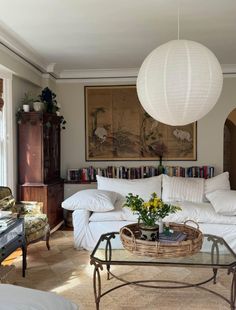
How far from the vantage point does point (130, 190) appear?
5008mm

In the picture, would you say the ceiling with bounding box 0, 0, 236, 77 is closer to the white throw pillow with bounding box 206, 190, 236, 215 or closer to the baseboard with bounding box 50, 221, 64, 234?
the white throw pillow with bounding box 206, 190, 236, 215

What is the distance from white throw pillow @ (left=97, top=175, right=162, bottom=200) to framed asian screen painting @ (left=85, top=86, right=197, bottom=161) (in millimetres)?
1501

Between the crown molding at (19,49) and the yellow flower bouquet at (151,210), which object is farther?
the crown molding at (19,49)

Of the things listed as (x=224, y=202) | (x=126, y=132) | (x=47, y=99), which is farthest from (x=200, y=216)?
(x=47, y=99)

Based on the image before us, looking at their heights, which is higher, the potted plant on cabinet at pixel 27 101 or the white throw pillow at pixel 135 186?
the potted plant on cabinet at pixel 27 101

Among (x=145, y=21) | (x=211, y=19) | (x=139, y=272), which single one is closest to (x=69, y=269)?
(x=139, y=272)

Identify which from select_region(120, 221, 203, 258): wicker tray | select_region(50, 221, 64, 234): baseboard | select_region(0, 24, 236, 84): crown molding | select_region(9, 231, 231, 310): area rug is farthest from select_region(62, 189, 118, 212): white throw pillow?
select_region(0, 24, 236, 84): crown molding

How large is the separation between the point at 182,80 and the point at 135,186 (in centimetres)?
259

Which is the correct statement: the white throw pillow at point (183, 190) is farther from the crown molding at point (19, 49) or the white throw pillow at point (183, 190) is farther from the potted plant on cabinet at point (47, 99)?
the crown molding at point (19, 49)

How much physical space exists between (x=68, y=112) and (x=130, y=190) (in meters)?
2.38

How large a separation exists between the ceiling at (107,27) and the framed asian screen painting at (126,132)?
100cm

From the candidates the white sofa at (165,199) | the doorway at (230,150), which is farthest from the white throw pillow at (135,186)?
the doorway at (230,150)

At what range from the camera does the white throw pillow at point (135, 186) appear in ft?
16.3

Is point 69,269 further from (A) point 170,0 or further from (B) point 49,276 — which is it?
(A) point 170,0
